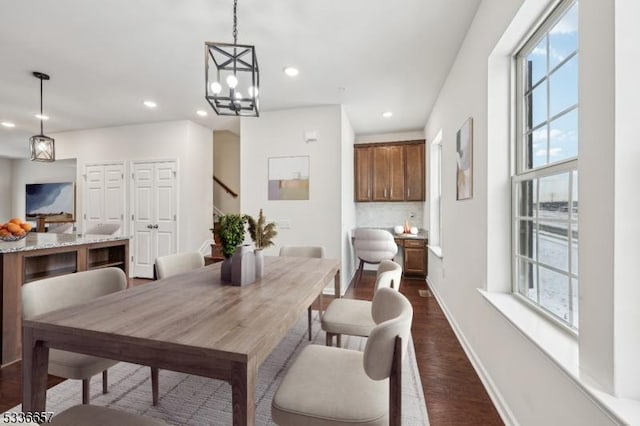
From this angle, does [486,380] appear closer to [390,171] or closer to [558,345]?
[558,345]

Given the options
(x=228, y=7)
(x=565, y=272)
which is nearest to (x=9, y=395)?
(x=228, y=7)

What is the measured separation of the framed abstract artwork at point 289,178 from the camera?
4227 mm

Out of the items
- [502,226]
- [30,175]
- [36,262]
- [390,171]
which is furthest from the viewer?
[30,175]

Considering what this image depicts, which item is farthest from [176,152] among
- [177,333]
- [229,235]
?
[177,333]

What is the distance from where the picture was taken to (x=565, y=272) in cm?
136

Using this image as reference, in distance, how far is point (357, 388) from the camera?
3.68ft

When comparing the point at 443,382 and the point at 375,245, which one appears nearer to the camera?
the point at 443,382

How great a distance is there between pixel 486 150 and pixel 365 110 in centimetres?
273

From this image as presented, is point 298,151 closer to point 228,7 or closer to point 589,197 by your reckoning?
point 228,7

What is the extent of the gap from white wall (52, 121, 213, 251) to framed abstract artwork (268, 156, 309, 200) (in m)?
1.75

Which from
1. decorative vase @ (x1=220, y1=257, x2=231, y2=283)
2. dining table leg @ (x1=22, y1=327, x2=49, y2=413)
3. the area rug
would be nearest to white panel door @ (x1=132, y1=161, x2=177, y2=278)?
the area rug

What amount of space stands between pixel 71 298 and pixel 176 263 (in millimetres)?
700

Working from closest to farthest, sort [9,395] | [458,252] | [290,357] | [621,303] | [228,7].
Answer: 1. [621,303]
2. [9,395]
3. [228,7]
4. [290,357]
5. [458,252]

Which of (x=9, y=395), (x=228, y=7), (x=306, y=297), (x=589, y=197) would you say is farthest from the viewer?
(x=228, y=7)
